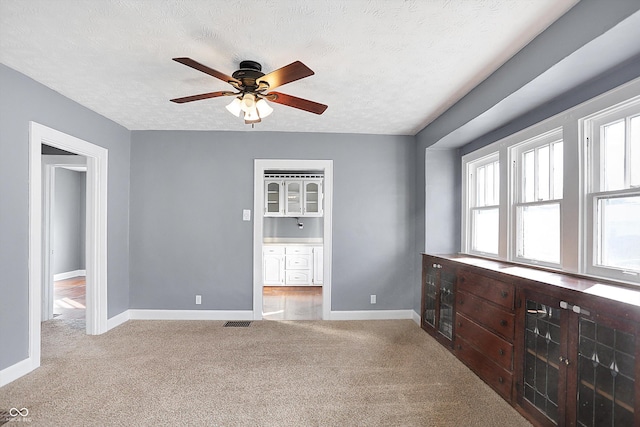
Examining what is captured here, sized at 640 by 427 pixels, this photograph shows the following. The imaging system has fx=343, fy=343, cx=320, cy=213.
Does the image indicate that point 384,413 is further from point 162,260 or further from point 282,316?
point 162,260

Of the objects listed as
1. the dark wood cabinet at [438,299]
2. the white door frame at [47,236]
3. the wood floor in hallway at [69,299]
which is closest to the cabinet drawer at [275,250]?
the wood floor in hallway at [69,299]

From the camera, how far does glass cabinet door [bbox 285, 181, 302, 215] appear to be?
6652mm

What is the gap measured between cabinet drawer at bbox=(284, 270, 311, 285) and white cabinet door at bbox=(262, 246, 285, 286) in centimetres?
9

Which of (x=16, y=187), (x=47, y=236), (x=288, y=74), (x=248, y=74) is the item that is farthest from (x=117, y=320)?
(x=288, y=74)

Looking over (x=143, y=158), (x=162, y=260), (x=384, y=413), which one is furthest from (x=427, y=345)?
(x=143, y=158)

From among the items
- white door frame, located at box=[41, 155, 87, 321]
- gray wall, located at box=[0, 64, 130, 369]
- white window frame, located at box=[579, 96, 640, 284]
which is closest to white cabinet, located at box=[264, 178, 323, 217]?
white door frame, located at box=[41, 155, 87, 321]

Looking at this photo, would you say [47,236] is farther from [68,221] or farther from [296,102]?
[296,102]

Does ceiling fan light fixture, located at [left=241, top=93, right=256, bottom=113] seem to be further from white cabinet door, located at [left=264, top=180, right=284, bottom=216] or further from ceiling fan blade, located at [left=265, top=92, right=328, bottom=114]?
white cabinet door, located at [left=264, top=180, right=284, bottom=216]

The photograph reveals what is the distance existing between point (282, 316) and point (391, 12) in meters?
3.85

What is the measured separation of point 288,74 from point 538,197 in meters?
2.34

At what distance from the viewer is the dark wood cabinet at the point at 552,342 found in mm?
1626

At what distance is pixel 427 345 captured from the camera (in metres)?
3.56

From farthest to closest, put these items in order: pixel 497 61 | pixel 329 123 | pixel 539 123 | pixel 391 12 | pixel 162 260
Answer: pixel 162 260 → pixel 329 123 → pixel 539 123 → pixel 497 61 → pixel 391 12

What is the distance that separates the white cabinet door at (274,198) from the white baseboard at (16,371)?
420 cm
